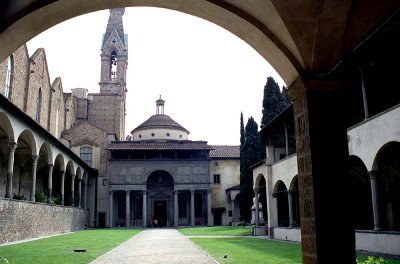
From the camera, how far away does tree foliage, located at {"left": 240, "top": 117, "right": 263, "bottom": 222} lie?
3846 centimetres

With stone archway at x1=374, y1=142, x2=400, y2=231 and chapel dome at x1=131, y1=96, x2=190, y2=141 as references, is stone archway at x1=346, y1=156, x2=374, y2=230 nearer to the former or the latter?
stone archway at x1=374, y1=142, x2=400, y2=231

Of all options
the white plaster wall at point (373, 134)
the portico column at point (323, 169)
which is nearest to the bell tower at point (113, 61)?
the white plaster wall at point (373, 134)

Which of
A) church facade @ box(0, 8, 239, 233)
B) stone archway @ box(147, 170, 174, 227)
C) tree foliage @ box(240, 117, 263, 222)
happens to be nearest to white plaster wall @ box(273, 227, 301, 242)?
tree foliage @ box(240, 117, 263, 222)

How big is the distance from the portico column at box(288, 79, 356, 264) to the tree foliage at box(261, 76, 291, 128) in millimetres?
28177

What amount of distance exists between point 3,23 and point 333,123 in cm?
434

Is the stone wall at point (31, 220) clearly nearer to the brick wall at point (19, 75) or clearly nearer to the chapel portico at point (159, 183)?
the brick wall at point (19, 75)

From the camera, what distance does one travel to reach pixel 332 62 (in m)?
5.67

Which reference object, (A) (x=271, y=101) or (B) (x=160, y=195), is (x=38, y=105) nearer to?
(B) (x=160, y=195)

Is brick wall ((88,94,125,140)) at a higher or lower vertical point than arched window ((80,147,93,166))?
higher

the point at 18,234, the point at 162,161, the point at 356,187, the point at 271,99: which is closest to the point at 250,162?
the point at 271,99

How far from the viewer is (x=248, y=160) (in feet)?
130

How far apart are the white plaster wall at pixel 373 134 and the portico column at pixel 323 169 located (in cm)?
767

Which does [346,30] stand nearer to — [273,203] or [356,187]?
[356,187]

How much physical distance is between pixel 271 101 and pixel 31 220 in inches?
776
